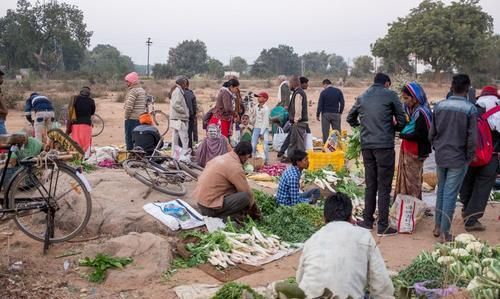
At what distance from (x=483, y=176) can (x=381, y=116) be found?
162 centimetres

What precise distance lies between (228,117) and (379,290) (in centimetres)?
759

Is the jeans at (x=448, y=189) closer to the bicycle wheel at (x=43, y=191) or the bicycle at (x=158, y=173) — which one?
the bicycle at (x=158, y=173)

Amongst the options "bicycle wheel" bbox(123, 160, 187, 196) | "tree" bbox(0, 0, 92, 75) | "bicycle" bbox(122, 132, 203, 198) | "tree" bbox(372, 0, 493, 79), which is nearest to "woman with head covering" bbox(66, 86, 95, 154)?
"bicycle" bbox(122, 132, 203, 198)

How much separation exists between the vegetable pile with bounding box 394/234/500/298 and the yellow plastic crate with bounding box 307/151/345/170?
15.3 feet

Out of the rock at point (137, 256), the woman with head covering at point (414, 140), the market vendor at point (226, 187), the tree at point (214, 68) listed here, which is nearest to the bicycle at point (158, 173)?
the market vendor at point (226, 187)

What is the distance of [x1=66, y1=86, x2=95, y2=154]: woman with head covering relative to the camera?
32.9 feet

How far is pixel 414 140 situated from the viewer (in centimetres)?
673

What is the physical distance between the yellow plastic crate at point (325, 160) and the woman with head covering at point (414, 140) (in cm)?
255

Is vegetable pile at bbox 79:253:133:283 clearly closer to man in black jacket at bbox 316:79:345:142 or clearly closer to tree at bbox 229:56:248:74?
man in black jacket at bbox 316:79:345:142

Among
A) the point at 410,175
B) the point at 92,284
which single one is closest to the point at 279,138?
the point at 410,175

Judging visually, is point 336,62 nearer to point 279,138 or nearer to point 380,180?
point 279,138

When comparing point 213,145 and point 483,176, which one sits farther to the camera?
point 213,145

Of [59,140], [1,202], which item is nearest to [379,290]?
[1,202]

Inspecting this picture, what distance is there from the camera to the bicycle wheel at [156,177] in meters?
7.42
